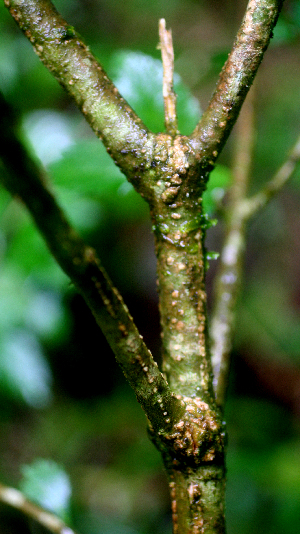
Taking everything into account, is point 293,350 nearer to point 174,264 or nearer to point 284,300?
point 284,300

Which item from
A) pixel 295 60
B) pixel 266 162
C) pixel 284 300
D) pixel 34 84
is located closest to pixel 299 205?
pixel 266 162

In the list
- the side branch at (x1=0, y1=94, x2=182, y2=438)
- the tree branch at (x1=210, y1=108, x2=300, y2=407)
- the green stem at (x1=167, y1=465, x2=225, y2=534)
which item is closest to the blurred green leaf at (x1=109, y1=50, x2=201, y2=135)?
the tree branch at (x1=210, y1=108, x2=300, y2=407)

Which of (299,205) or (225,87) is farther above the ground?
(299,205)

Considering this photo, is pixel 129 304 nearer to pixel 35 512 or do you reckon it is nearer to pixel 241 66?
pixel 35 512

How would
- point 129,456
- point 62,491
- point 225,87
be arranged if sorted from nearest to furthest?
1. point 225,87
2. point 62,491
3. point 129,456

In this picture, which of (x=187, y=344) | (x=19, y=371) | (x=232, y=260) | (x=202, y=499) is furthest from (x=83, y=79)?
(x=19, y=371)

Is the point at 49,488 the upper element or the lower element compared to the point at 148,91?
lower
